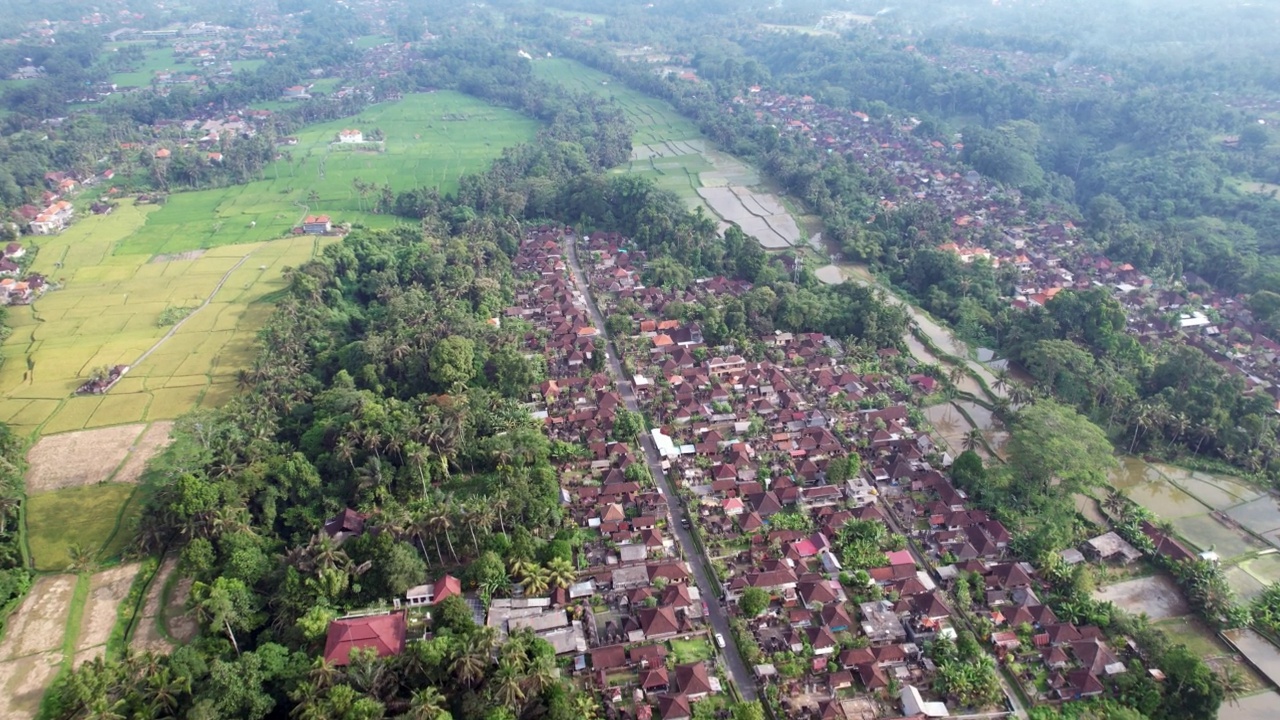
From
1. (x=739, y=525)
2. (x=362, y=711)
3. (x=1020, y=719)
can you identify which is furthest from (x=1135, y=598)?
(x=362, y=711)

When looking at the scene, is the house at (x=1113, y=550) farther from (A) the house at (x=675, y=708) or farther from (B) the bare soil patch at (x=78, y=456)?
(B) the bare soil patch at (x=78, y=456)

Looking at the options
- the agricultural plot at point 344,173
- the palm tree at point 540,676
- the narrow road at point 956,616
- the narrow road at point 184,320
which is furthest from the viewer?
the agricultural plot at point 344,173

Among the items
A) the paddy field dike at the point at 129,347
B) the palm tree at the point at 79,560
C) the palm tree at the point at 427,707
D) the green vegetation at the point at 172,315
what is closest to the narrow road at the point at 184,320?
the paddy field dike at the point at 129,347

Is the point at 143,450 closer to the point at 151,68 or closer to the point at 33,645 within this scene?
the point at 33,645

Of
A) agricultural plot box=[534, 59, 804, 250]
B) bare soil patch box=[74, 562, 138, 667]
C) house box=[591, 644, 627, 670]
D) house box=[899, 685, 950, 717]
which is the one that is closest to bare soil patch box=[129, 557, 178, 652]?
bare soil patch box=[74, 562, 138, 667]

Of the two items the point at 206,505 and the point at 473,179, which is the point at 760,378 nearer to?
the point at 206,505
